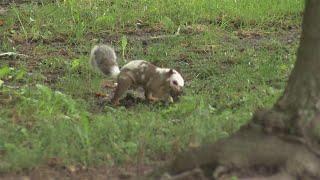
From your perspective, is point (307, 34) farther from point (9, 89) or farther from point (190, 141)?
point (9, 89)

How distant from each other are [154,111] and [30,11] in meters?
5.06

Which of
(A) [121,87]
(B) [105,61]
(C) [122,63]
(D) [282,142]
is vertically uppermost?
(D) [282,142]

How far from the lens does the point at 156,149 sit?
609cm

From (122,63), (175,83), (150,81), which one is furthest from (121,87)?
(122,63)

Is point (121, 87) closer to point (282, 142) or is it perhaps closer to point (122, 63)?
point (122, 63)

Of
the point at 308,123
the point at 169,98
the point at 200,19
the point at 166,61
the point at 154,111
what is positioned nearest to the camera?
the point at 308,123

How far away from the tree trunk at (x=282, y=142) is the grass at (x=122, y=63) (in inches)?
22.7

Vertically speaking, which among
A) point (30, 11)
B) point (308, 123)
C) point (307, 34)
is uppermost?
point (307, 34)

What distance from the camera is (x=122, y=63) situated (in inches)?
382

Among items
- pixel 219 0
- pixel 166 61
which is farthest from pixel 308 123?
pixel 219 0

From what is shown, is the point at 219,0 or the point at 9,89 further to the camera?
the point at 219,0

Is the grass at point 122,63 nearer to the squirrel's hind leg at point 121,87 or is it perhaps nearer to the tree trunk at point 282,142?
the squirrel's hind leg at point 121,87

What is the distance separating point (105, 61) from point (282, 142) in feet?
12.0

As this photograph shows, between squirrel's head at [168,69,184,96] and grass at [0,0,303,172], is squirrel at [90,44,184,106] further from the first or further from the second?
grass at [0,0,303,172]
